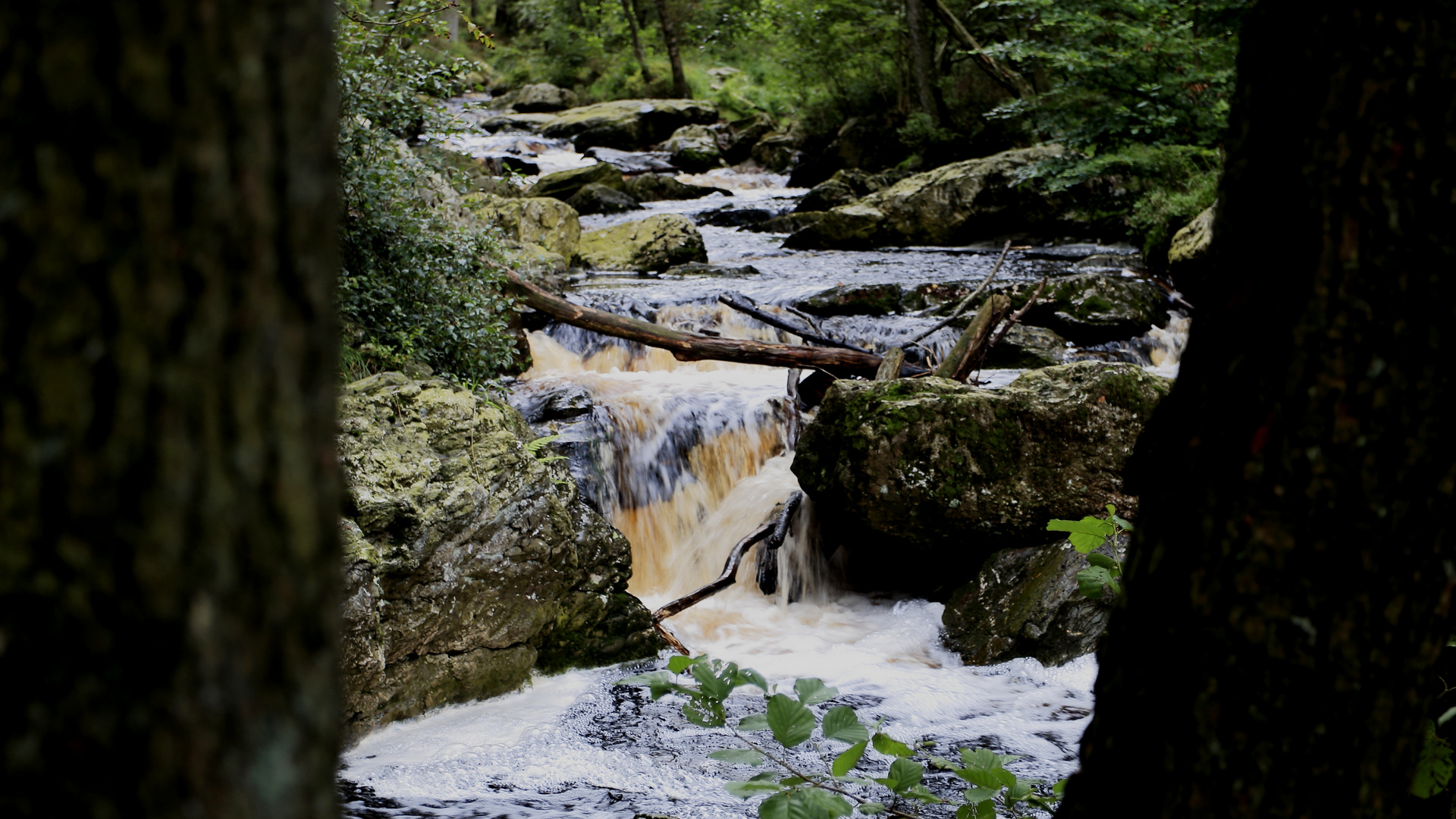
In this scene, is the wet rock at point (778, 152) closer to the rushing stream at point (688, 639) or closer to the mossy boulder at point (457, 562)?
the rushing stream at point (688, 639)

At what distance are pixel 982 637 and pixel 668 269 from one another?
28.2 ft

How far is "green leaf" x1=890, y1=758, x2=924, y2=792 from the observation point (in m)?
1.63

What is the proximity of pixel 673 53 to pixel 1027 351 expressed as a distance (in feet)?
69.5

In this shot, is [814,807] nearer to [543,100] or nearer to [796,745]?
[796,745]

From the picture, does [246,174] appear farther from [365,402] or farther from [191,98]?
[365,402]

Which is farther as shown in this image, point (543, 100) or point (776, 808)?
point (543, 100)

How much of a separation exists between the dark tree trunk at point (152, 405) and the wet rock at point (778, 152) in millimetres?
22245

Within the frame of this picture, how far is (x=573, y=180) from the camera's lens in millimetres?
17094

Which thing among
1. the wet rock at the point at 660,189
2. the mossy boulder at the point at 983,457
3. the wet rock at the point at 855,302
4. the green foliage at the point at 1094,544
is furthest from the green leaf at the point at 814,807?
the wet rock at the point at 660,189

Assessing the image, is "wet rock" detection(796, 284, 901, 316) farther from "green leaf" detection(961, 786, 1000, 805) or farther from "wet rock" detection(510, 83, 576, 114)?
"wet rock" detection(510, 83, 576, 114)

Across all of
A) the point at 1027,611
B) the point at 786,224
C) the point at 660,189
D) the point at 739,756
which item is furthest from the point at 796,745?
the point at 660,189

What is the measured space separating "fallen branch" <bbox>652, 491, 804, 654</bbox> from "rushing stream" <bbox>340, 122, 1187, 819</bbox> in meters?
0.15

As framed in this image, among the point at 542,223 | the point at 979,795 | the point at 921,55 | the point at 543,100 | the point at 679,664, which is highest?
the point at 543,100

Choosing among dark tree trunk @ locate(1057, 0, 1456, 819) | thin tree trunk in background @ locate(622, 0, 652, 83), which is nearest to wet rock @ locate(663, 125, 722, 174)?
thin tree trunk in background @ locate(622, 0, 652, 83)
